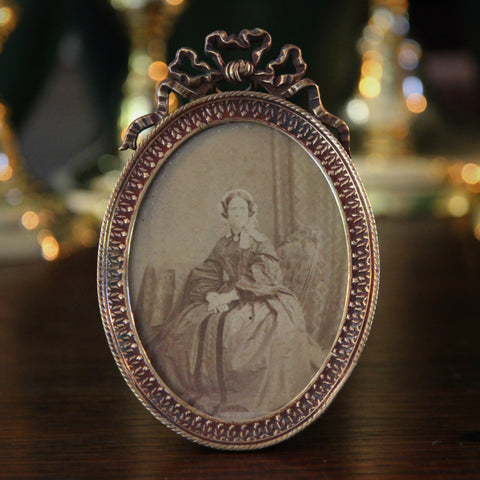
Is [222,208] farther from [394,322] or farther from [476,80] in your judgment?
[476,80]

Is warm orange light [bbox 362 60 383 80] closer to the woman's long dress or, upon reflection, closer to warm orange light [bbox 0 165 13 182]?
warm orange light [bbox 0 165 13 182]

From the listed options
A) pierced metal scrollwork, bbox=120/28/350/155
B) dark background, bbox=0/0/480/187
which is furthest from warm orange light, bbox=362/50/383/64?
pierced metal scrollwork, bbox=120/28/350/155

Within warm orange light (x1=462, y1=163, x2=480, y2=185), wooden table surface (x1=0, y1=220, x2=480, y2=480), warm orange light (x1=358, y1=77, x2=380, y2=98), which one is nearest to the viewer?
wooden table surface (x1=0, y1=220, x2=480, y2=480)

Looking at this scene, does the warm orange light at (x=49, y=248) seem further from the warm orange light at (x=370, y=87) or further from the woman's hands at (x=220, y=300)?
the warm orange light at (x=370, y=87)

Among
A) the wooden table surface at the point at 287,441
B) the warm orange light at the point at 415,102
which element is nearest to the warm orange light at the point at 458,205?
the warm orange light at the point at 415,102

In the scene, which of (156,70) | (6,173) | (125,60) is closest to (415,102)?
(156,70)

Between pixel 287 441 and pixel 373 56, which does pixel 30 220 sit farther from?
pixel 373 56
